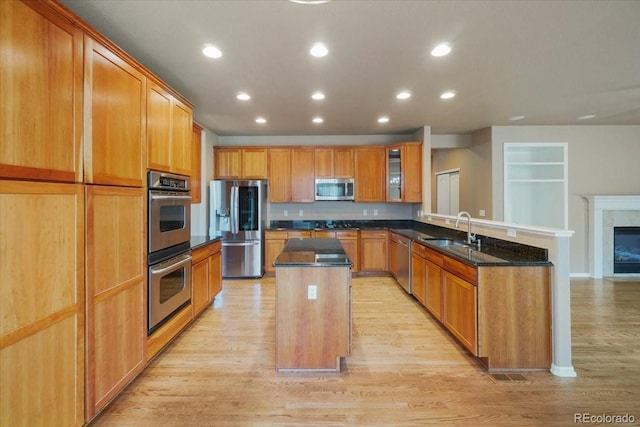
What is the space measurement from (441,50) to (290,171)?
142 inches

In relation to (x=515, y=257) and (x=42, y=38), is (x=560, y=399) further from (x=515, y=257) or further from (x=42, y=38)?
(x=42, y=38)

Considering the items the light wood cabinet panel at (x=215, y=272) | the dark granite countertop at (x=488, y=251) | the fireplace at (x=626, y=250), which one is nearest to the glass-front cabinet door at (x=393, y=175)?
the dark granite countertop at (x=488, y=251)

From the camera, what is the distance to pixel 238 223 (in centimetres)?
541

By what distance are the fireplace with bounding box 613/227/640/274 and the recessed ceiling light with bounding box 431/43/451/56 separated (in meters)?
5.26

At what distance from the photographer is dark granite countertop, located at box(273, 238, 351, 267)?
8.01ft

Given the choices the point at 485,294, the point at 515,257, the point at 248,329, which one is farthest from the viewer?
the point at 248,329

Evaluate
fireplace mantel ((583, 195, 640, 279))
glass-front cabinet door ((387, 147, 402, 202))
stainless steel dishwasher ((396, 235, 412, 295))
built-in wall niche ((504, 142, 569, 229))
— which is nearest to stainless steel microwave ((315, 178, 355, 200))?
glass-front cabinet door ((387, 147, 402, 202))

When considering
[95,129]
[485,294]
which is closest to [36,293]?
[95,129]

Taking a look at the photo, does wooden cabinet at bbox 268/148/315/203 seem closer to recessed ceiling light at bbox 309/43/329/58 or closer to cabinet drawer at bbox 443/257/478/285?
recessed ceiling light at bbox 309/43/329/58

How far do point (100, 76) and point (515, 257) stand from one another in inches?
134

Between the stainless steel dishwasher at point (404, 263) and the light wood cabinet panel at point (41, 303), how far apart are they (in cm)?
372

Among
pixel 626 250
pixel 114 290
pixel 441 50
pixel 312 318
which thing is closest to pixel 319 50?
pixel 441 50

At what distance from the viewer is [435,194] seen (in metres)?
8.37

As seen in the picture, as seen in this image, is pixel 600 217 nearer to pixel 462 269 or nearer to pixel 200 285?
pixel 462 269
